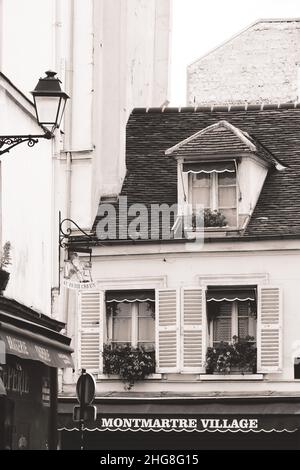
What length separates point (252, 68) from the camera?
3688 centimetres

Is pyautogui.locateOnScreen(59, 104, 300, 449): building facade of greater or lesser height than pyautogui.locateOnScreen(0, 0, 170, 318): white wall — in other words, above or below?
below

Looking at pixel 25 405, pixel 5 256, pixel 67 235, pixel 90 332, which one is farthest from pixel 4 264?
pixel 90 332

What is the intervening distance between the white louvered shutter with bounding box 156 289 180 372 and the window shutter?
0.32 ft

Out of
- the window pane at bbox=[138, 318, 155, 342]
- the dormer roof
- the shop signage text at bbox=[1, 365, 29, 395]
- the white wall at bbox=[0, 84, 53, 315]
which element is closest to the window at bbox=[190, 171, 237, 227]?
the dormer roof

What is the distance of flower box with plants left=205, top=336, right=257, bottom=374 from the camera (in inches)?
970

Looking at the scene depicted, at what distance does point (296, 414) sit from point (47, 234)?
5.01 metres

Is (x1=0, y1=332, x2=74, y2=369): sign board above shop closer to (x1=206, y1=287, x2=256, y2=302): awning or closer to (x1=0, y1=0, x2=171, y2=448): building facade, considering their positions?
(x1=0, y1=0, x2=171, y2=448): building facade

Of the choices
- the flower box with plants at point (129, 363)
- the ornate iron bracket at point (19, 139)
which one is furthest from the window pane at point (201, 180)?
the ornate iron bracket at point (19, 139)

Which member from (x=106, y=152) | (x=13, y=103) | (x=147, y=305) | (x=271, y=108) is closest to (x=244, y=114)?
(x=271, y=108)

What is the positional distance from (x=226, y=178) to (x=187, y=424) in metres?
3.91

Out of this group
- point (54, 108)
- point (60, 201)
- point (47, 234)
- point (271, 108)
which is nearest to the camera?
point (54, 108)

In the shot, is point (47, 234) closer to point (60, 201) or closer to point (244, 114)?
point (60, 201)

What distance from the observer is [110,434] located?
81.9 feet

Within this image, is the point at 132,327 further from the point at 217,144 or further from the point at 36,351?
the point at 36,351
